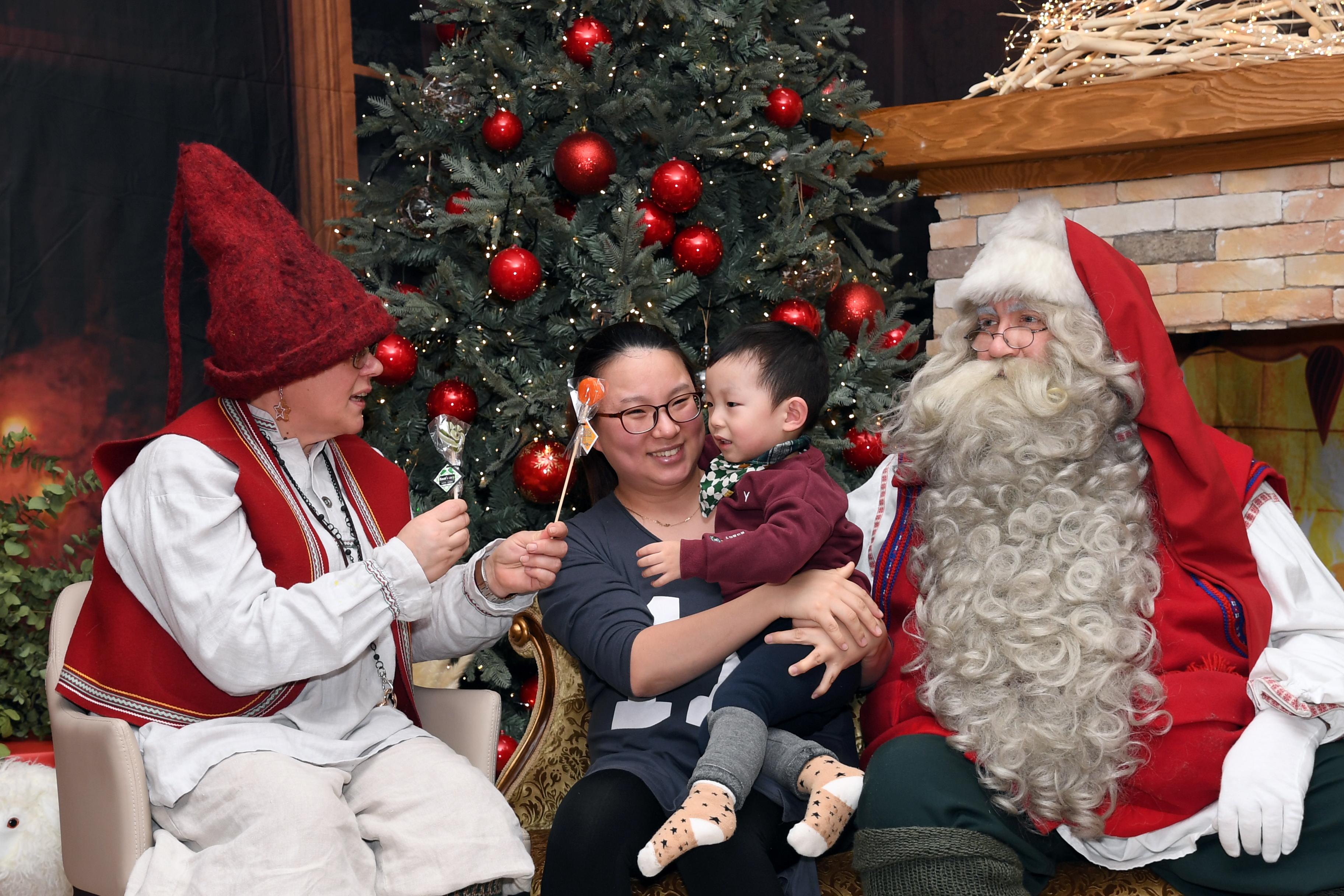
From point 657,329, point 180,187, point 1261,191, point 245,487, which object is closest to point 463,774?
point 245,487

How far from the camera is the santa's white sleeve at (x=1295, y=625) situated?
2021mm

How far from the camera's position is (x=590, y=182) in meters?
3.22

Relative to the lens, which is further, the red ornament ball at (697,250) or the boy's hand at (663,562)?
the red ornament ball at (697,250)

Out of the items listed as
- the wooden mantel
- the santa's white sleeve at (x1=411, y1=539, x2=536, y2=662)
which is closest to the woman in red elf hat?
the santa's white sleeve at (x1=411, y1=539, x2=536, y2=662)

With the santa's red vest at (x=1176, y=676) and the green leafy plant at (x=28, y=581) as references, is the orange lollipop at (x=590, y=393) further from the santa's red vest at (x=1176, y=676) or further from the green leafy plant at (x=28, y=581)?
the green leafy plant at (x=28, y=581)

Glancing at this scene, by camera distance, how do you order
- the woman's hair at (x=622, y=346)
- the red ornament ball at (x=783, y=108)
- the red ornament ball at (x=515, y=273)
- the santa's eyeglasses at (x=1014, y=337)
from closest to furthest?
the santa's eyeglasses at (x=1014, y=337), the woman's hair at (x=622, y=346), the red ornament ball at (x=515, y=273), the red ornament ball at (x=783, y=108)

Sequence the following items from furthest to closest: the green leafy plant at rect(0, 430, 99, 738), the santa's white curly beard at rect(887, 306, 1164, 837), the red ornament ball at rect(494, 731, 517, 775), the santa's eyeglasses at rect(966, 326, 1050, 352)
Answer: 1. the red ornament ball at rect(494, 731, 517, 775)
2. the green leafy plant at rect(0, 430, 99, 738)
3. the santa's eyeglasses at rect(966, 326, 1050, 352)
4. the santa's white curly beard at rect(887, 306, 1164, 837)

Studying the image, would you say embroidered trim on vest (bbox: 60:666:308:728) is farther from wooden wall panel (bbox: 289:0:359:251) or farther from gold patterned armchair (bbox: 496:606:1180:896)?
wooden wall panel (bbox: 289:0:359:251)

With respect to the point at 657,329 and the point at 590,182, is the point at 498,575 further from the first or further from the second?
the point at 590,182

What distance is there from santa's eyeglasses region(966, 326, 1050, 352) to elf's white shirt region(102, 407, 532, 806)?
133 cm

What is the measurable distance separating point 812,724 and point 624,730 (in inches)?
15.8

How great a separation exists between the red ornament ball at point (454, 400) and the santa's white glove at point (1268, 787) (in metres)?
2.22

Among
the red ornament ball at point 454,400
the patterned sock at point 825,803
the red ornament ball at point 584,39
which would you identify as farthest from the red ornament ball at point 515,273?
the patterned sock at point 825,803

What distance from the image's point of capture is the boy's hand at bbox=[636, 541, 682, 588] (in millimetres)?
2326
